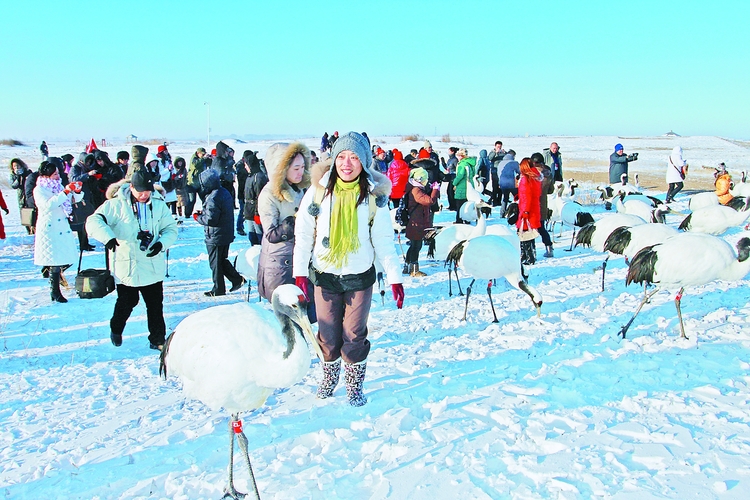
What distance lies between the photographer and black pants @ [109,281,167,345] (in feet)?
18.4

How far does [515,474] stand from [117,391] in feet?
11.9

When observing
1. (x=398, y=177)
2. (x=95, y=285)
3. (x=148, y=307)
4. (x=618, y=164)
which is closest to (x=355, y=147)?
(x=148, y=307)

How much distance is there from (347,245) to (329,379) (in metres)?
1.28

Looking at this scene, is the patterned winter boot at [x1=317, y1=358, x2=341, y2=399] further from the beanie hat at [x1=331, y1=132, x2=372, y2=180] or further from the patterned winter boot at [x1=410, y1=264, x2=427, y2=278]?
the patterned winter boot at [x1=410, y1=264, x2=427, y2=278]

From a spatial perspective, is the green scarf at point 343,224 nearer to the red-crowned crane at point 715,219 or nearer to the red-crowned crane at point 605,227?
the red-crowned crane at point 605,227

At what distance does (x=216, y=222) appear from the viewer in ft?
24.6

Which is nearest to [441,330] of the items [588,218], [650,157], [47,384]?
[47,384]

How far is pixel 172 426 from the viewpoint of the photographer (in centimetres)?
411

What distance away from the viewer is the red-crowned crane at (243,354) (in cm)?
328

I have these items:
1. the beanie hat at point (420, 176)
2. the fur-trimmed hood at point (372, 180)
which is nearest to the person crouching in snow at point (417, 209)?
the beanie hat at point (420, 176)

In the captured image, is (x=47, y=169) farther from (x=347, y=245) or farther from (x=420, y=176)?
(x=420, y=176)

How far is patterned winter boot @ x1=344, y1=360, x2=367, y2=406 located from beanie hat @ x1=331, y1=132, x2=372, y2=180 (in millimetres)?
1638

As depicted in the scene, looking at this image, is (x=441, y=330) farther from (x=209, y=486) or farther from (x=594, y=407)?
(x=209, y=486)

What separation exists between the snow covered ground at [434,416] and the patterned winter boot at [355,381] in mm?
146
